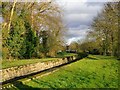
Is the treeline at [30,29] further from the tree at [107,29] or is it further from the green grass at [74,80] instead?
the green grass at [74,80]

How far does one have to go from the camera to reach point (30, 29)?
36.8m

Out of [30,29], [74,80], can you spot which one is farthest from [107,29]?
[74,80]

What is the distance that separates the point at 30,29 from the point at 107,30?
11.7 m

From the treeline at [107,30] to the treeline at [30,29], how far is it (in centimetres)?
605

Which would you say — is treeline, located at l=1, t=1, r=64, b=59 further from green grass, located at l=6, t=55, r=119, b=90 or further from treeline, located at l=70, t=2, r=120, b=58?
green grass, located at l=6, t=55, r=119, b=90

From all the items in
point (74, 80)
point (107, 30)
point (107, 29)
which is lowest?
point (74, 80)

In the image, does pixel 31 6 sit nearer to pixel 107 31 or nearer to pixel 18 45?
pixel 18 45

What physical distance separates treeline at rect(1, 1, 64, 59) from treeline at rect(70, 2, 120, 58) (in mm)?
6051

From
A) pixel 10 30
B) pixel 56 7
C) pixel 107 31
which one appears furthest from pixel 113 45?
pixel 10 30

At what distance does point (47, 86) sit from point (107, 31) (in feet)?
93.2

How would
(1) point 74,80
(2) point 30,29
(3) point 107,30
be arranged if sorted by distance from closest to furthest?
(1) point 74,80, (2) point 30,29, (3) point 107,30

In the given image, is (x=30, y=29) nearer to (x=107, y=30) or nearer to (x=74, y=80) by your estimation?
(x=107, y=30)

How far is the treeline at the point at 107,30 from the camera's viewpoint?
3509cm

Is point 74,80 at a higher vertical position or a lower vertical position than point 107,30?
lower
